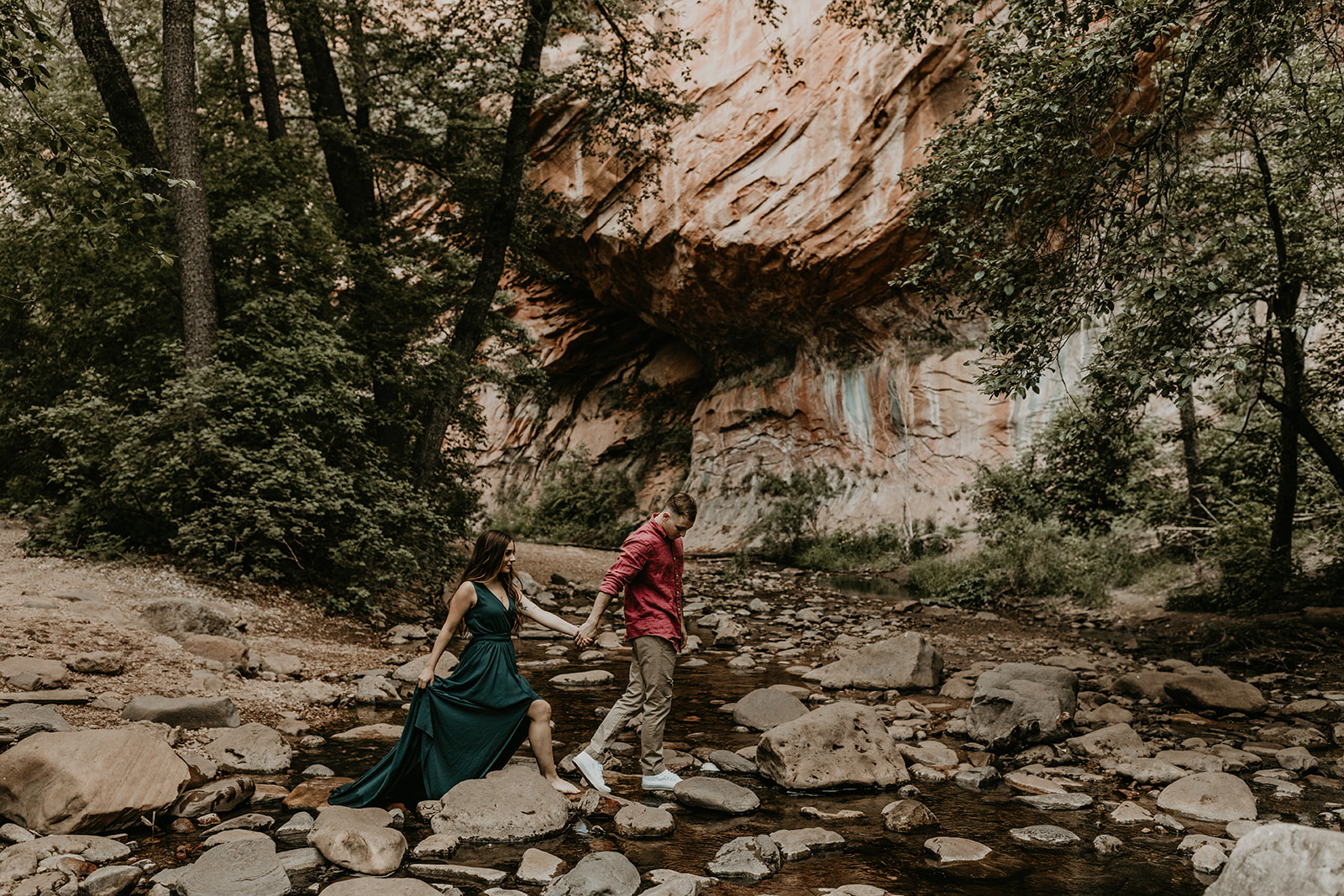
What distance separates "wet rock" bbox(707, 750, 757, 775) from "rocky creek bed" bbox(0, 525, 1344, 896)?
0.02 m

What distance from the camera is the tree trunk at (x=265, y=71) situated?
528 inches

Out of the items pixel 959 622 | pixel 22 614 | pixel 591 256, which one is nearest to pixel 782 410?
pixel 591 256

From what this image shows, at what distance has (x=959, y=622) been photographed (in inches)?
499

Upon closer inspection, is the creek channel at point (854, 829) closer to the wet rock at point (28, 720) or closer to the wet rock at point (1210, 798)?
the wet rock at point (1210, 798)

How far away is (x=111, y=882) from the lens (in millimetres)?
3447

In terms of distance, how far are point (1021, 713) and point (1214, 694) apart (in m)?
2.36

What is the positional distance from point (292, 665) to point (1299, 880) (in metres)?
7.47

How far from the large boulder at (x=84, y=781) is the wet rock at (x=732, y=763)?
10.4 feet

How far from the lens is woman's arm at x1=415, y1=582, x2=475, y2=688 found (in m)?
4.55

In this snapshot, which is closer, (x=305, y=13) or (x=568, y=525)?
(x=305, y=13)

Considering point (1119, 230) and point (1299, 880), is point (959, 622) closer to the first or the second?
point (1119, 230)

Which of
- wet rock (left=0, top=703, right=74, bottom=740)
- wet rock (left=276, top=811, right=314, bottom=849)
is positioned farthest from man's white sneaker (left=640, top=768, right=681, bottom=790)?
wet rock (left=0, top=703, right=74, bottom=740)

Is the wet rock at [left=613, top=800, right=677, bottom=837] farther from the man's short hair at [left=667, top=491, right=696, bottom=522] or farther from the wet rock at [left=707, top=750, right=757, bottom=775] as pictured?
the man's short hair at [left=667, top=491, right=696, bottom=522]

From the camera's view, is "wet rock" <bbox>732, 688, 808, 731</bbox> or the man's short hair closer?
the man's short hair
